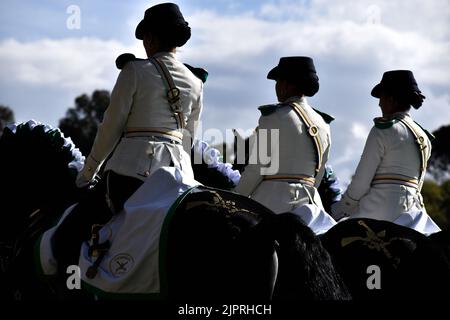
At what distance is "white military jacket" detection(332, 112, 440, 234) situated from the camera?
9.17 meters

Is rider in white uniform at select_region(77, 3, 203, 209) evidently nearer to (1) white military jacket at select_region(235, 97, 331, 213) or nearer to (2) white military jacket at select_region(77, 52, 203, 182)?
(2) white military jacket at select_region(77, 52, 203, 182)

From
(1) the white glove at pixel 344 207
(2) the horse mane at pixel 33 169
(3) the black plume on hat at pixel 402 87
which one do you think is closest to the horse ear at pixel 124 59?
(2) the horse mane at pixel 33 169

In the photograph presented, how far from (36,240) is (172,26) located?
6.05 feet

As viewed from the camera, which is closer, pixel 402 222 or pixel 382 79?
pixel 402 222

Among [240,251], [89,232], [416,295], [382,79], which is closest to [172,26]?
[89,232]

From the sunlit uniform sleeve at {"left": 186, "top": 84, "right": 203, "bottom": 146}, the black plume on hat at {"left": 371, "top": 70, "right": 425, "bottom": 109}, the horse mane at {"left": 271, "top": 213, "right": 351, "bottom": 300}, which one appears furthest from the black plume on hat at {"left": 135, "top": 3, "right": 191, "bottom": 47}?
the black plume on hat at {"left": 371, "top": 70, "right": 425, "bottom": 109}

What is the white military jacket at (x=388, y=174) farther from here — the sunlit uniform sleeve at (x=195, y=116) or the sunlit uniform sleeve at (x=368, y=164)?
the sunlit uniform sleeve at (x=195, y=116)

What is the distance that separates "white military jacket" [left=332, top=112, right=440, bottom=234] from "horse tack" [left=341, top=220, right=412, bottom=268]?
183 centimetres

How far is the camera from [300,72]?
8797 millimetres

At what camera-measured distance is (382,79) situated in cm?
980

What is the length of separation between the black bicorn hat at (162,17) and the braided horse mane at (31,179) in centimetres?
136

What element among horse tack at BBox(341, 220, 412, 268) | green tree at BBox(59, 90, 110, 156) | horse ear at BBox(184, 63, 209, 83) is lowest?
horse tack at BBox(341, 220, 412, 268)
